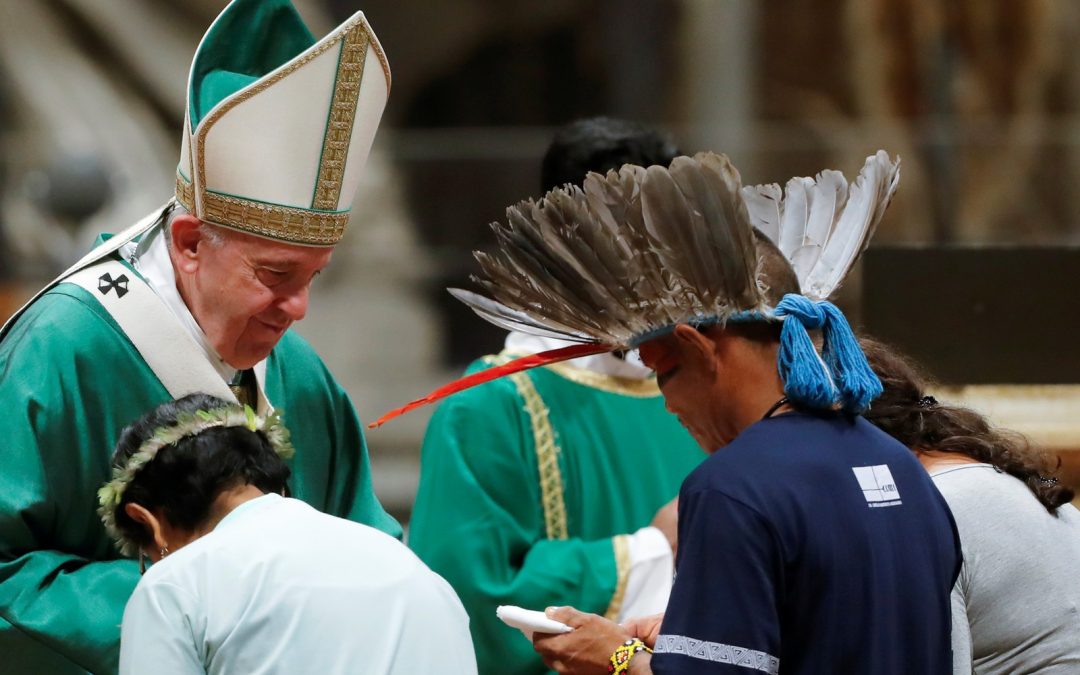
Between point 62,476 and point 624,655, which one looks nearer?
point 624,655

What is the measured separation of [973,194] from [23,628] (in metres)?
6.21

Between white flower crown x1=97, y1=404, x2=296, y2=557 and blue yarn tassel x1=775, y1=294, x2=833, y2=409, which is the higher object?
blue yarn tassel x1=775, y1=294, x2=833, y2=409

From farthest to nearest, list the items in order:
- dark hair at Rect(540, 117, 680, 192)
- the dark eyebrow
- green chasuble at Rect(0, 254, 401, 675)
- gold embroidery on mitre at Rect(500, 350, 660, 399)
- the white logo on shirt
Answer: gold embroidery on mitre at Rect(500, 350, 660, 399), dark hair at Rect(540, 117, 680, 192), green chasuble at Rect(0, 254, 401, 675), the dark eyebrow, the white logo on shirt

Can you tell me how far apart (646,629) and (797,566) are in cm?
52

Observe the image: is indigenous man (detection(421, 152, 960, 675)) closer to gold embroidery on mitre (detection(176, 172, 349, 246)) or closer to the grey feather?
the grey feather

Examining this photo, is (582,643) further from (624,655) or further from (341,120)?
(341,120)

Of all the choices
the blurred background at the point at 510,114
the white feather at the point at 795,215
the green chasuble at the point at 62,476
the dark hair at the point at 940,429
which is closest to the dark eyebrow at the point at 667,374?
the white feather at the point at 795,215

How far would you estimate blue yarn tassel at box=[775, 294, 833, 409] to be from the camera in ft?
7.43

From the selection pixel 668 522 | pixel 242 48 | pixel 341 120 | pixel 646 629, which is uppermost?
pixel 242 48

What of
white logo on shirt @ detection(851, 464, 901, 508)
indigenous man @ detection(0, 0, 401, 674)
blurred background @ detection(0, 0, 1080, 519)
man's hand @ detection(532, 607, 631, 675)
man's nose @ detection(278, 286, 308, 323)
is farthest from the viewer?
blurred background @ detection(0, 0, 1080, 519)

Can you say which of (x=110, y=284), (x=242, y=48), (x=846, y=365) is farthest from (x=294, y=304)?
(x=846, y=365)

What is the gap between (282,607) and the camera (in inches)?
91.4

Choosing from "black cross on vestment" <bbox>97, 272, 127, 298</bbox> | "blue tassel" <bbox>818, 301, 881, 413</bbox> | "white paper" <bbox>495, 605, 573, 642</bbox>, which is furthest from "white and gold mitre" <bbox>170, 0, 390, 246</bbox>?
"blue tassel" <bbox>818, 301, 881, 413</bbox>

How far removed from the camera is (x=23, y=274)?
8289mm
